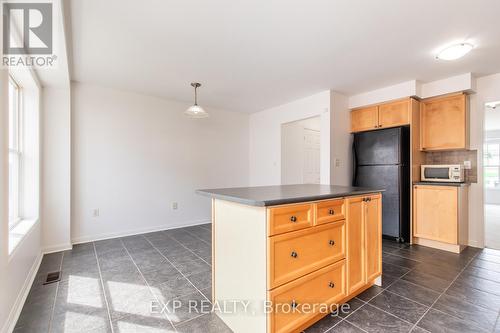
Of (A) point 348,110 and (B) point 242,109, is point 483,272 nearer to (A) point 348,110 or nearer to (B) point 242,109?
(A) point 348,110

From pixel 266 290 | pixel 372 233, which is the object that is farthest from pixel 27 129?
pixel 372 233

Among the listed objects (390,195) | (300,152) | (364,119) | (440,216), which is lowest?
(440,216)

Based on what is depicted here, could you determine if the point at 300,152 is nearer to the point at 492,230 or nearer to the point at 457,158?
the point at 457,158

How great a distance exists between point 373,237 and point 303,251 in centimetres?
96

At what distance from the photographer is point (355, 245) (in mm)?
1968

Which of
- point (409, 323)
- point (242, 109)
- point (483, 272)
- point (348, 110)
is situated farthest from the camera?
point (242, 109)

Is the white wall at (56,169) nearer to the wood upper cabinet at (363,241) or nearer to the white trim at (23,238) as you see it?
the white trim at (23,238)

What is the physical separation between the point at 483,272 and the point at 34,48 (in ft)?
17.0

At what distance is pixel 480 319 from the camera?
1.75 meters

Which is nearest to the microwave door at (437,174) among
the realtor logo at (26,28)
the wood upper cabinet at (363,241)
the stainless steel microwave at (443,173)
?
the stainless steel microwave at (443,173)

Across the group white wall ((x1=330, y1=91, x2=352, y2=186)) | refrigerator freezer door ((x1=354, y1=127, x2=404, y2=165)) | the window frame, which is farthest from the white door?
the window frame

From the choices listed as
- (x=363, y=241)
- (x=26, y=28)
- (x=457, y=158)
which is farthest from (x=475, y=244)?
(x=26, y=28)

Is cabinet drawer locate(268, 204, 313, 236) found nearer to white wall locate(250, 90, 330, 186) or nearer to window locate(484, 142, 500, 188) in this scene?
white wall locate(250, 90, 330, 186)

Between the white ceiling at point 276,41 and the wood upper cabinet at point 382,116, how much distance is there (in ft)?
1.24
